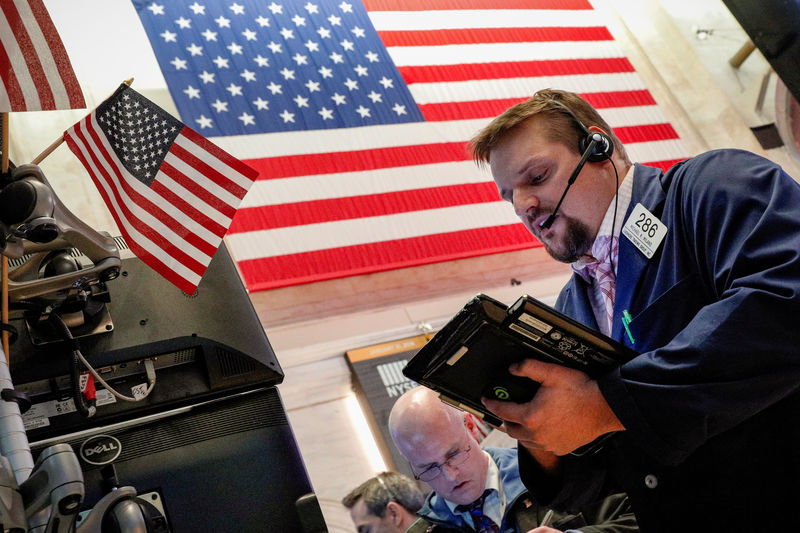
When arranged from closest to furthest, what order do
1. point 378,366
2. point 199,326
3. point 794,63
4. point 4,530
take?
point 4,530
point 199,326
point 794,63
point 378,366

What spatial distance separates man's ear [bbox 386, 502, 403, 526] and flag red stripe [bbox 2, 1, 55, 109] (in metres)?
1.93

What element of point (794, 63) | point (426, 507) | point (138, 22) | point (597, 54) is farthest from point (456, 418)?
point (597, 54)

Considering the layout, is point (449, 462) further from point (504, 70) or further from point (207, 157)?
point (504, 70)

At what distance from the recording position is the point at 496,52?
5891 mm

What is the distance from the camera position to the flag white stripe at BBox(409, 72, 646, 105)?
5574 millimetres

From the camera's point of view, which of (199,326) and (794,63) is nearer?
(199,326)

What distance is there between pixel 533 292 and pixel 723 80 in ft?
9.79

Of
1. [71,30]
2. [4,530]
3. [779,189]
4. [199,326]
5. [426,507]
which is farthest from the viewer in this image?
[71,30]

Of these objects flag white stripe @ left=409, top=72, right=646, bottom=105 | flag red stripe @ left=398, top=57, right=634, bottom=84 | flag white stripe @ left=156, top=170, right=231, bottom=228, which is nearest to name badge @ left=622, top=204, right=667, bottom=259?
flag white stripe @ left=156, top=170, right=231, bottom=228

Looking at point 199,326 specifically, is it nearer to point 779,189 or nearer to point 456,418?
point 779,189

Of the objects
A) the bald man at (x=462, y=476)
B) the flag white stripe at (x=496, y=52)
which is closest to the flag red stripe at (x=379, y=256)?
the flag white stripe at (x=496, y=52)

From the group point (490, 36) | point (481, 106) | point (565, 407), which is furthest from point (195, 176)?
point (490, 36)

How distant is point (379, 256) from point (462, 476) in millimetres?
2437

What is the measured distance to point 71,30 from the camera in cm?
508
